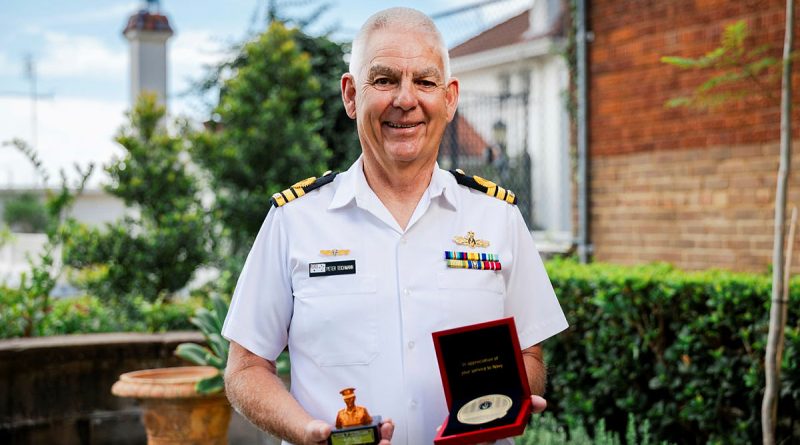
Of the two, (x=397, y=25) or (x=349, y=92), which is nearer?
(x=397, y=25)

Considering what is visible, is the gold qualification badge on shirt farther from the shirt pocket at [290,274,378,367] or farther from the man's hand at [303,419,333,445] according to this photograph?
the man's hand at [303,419,333,445]

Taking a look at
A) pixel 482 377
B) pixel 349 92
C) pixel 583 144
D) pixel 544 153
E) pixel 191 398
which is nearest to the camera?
pixel 482 377

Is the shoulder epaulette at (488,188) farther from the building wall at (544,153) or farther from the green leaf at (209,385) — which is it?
the building wall at (544,153)

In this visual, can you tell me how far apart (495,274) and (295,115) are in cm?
784

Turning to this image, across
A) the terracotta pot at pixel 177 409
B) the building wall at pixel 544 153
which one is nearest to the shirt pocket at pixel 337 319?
the terracotta pot at pixel 177 409

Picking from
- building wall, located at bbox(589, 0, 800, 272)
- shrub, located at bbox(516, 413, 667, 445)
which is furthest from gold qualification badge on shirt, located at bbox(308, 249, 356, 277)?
building wall, located at bbox(589, 0, 800, 272)

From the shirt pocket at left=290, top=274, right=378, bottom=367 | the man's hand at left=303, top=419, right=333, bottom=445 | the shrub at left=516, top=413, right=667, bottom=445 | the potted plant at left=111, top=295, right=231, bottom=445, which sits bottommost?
the shrub at left=516, top=413, right=667, bottom=445

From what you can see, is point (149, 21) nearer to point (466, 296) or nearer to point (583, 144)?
point (583, 144)

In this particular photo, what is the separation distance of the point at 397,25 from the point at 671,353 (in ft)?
11.0

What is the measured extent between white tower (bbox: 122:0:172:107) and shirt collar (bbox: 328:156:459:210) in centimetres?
1384

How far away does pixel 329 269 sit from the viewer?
6.95 ft

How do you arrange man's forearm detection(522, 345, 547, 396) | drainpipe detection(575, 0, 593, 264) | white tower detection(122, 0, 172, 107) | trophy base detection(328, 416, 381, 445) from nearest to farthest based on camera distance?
trophy base detection(328, 416, 381, 445) → man's forearm detection(522, 345, 547, 396) → drainpipe detection(575, 0, 593, 264) → white tower detection(122, 0, 172, 107)

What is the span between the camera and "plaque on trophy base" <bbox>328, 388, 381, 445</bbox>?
5.90ft

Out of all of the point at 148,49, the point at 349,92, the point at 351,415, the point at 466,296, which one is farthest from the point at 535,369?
the point at 148,49
